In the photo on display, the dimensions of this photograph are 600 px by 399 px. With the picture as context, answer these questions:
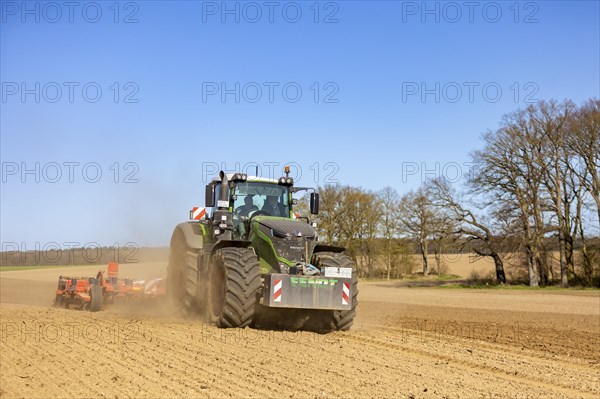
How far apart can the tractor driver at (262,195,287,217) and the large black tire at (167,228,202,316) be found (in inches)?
64.8

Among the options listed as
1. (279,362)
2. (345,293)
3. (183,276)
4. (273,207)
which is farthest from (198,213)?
(279,362)

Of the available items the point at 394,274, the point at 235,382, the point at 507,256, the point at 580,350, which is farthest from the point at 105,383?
the point at 394,274

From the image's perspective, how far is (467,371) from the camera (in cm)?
797

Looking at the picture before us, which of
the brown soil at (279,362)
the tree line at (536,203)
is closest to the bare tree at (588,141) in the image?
the tree line at (536,203)

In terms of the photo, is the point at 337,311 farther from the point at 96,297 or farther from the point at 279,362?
the point at 96,297

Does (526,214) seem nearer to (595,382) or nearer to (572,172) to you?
(572,172)

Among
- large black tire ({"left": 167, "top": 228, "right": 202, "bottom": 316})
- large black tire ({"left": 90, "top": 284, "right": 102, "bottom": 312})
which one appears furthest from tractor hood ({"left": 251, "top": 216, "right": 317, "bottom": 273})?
large black tire ({"left": 90, "top": 284, "right": 102, "bottom": 312})

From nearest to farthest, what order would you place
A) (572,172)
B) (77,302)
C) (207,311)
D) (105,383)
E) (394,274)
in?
A: (105,383) < (207,311) < (77,302) < (572,172) < (394,274)

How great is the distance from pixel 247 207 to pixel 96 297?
6.20 metres

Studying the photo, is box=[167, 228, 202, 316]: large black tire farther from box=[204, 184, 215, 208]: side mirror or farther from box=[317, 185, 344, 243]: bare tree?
box=[317, 185, 344, 243]: bare tree

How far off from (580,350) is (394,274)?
45604 millimetres

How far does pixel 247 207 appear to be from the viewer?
1229cm

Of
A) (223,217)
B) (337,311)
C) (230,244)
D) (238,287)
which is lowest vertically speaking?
(337,311)

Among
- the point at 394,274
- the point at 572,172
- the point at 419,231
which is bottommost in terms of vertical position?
the point at 394,274
